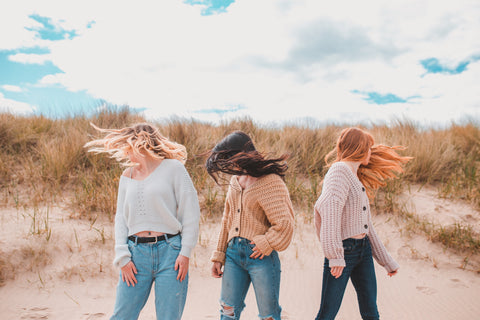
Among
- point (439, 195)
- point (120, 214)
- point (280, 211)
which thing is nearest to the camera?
point (280, 211)

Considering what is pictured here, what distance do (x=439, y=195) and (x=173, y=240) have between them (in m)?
6.21

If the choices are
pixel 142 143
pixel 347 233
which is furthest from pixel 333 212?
pixel 142 143

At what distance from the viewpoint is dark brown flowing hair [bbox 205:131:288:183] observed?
2377mm

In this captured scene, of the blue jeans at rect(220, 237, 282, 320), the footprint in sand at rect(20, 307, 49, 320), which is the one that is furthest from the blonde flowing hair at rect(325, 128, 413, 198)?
the footprint in sand at rect(20, 307, 49, 320)

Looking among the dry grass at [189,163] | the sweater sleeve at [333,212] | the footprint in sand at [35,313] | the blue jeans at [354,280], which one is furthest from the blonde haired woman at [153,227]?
the dry grass at [189,163]

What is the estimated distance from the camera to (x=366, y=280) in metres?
2.60

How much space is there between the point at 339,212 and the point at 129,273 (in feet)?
4.87

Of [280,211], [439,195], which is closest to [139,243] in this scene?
[280,211]

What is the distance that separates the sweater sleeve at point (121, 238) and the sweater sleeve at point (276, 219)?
0.89m

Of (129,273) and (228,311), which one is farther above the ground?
(129,273)

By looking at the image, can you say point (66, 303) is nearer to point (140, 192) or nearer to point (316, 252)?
point (140, 192)

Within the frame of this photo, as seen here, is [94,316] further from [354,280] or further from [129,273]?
[354,280]

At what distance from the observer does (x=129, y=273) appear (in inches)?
92.4

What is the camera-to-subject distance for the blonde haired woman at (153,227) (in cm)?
233
